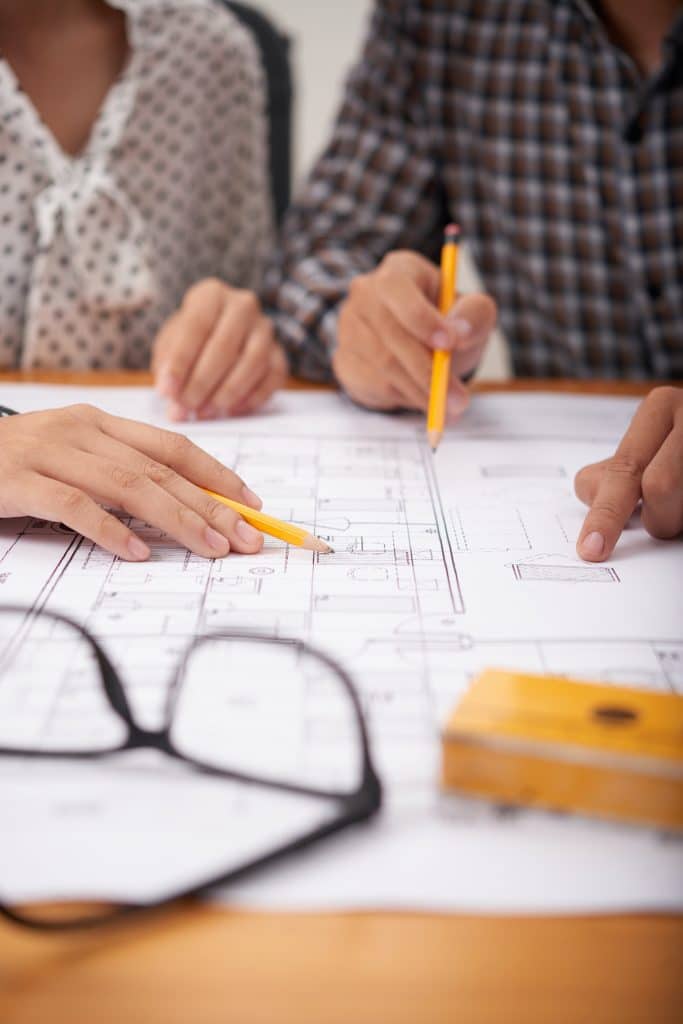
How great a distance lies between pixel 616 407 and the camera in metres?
0.92

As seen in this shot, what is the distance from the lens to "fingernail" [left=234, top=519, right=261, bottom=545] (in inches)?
23.4

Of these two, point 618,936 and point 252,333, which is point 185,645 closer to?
point 618,936

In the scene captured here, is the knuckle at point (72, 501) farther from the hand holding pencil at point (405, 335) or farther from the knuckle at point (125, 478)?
the hand holding pencil at point (405, 335)

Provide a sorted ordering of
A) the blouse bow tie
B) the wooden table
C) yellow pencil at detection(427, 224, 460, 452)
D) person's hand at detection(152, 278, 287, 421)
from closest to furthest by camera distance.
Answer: the wooden table → yellow pencil at detection(427, 224, 460, 452) → person's hand at detection(152, 278, 287, 421) → the blouse bow tie

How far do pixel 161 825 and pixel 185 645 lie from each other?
130 millimetres

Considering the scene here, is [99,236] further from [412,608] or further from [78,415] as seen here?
[412,608]

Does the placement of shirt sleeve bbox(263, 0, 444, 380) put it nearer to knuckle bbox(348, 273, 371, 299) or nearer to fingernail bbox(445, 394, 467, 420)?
knuckle bbox(348, 273, 371, 299)

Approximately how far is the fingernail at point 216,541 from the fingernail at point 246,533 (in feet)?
0.04

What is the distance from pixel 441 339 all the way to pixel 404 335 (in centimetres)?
4

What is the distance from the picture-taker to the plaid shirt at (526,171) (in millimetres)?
1097

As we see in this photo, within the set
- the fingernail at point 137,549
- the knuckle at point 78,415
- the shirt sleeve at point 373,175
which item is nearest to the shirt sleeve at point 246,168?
the shirt sleeve at point 373,175

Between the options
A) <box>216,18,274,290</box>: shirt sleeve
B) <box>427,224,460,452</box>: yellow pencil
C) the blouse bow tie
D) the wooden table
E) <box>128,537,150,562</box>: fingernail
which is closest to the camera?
the wooden table

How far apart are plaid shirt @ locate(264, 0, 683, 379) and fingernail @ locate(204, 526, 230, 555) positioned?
481 millimetres

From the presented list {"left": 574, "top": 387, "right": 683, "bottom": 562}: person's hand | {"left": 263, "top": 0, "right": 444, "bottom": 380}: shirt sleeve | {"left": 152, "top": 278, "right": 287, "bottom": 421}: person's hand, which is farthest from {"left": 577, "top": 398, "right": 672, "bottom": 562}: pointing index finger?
{"left": 263, "top": 0, "right": 444, "bottom": 380}: shirt sleeve
